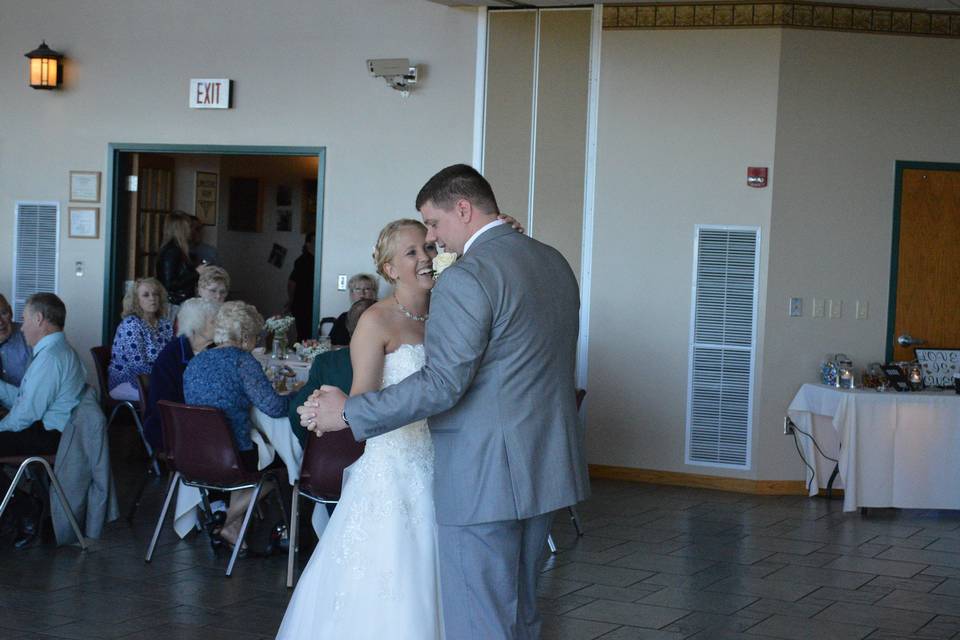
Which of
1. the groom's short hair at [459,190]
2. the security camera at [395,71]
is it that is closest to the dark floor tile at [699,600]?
the groom's short hair at [459,190]

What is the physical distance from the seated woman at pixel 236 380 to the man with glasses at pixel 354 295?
2.74 meters

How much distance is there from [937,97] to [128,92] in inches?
246

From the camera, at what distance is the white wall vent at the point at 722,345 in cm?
805

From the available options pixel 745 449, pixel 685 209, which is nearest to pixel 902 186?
pixel 685 209

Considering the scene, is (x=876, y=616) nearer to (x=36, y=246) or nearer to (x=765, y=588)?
(x=765, y=588)

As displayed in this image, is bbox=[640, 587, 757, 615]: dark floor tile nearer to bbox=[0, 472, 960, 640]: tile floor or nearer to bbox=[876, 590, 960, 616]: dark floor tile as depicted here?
bbox=[0, 472, 960, 640]: tile floor

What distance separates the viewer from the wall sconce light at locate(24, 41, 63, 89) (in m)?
9.37

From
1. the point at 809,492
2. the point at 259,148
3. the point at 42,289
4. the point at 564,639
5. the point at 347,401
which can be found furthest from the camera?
the point at 42,289

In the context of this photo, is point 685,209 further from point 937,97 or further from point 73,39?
point 73,39

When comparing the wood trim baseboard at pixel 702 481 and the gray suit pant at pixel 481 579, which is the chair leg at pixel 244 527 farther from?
the wood trim baseboard at pixel 702 481

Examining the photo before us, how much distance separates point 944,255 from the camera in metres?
8.21

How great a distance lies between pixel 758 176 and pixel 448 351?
550 cm

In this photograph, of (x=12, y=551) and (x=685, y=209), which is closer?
(x=12, y=551)

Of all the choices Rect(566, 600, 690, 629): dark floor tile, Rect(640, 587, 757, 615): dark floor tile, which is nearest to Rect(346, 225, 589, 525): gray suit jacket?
Rect(566, 600, 690, 629): dark floor tile
